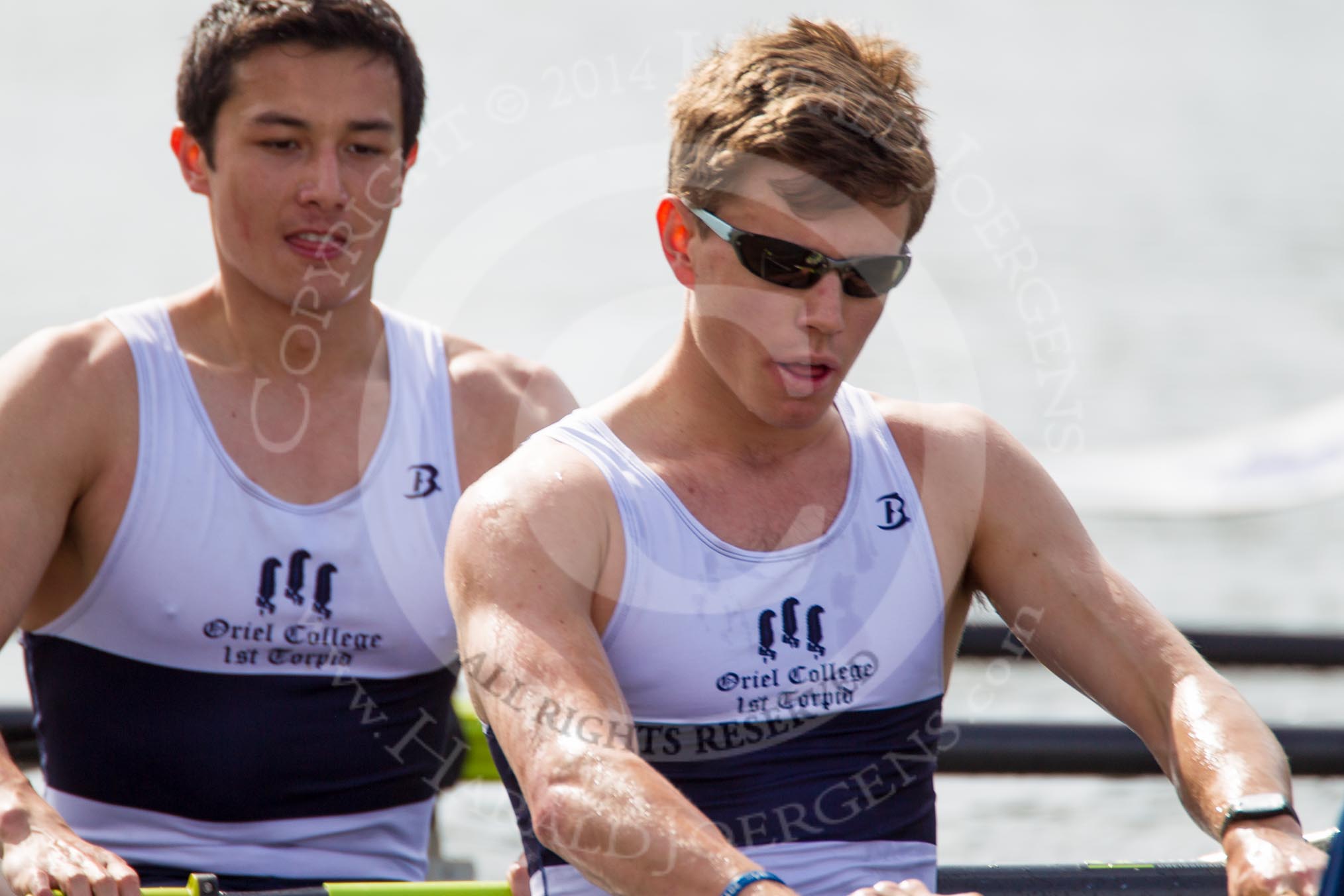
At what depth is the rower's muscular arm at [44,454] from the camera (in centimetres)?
214

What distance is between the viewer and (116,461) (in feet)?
7.42

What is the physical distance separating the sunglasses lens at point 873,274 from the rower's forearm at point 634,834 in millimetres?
634

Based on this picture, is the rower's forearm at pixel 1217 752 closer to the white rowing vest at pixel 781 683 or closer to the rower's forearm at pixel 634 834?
the white rowing vest at pixel 781 683

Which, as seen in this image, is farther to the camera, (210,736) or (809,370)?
(210,736)

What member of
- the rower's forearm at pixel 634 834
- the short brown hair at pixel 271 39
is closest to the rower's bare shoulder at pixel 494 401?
the short brown hair at pixel 271 39

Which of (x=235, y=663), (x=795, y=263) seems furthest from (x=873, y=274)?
(x=235, y=663)

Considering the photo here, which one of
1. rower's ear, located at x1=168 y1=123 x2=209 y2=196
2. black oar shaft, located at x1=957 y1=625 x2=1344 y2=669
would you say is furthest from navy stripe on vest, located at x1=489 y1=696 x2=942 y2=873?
black oar shaft, located at x1=957 y1=625 x2=1344 y2=669

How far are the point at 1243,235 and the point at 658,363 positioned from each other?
1154 centimetres

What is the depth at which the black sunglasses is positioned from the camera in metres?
1.83

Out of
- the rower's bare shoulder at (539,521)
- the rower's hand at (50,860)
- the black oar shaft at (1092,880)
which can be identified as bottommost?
the black oar shaft at (1092,880)

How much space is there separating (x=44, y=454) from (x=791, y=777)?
3.83 feet

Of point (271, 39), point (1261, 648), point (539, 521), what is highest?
point (271, 39)

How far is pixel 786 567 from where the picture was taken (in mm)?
1924

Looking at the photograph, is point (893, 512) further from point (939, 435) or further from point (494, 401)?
point (494, 401)
